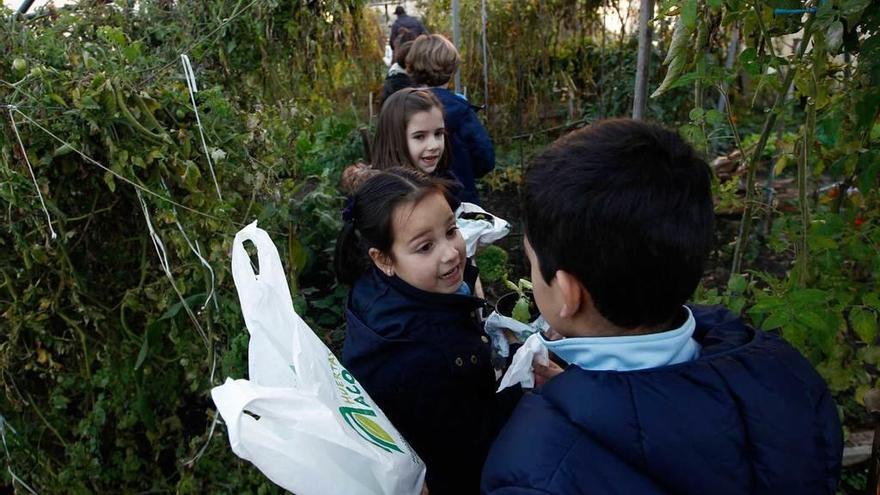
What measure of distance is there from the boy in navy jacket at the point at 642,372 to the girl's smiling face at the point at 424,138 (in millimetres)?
1807

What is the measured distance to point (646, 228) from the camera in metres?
0.93

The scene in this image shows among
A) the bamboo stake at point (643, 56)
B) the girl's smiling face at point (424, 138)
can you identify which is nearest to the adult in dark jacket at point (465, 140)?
the girl's smiling face at point (424, 138)

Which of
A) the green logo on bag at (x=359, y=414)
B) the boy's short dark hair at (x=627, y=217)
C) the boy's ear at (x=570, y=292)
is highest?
the boy's short dark hair at (x=627, y=217)

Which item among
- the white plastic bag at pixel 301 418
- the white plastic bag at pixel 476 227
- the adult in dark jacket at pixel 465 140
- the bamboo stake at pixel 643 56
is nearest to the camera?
the white plastic bag at pixel 301 418

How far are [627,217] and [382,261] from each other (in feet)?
2.86

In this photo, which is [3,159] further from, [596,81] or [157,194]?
[596,81]

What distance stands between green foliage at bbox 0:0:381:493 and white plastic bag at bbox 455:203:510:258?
0.55 meters

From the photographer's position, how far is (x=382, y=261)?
170cm

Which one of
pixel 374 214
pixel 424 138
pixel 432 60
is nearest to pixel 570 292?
pixel 374 214

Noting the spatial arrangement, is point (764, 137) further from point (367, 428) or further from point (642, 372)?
point (367, 428)

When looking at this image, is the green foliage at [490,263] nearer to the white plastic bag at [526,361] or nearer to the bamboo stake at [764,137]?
the bamboo stake at [764,137]

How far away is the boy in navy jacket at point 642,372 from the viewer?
907 millimetres

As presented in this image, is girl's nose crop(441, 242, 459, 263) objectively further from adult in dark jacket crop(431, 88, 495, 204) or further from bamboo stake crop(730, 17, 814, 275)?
adult in dark jacket crop(431, 88, 495, 204)

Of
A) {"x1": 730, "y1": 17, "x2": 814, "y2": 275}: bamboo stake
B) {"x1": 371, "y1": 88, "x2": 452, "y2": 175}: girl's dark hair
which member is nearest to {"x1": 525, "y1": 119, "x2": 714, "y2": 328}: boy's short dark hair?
{"x1": 730, "y1": 17, "x2": 814, "y2": 275}: bamboo stake
